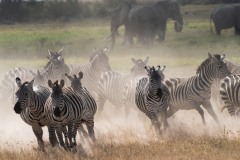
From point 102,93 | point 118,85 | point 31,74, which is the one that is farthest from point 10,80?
point 118,85

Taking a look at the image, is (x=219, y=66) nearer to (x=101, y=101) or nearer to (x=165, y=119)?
(x=165, y=119)

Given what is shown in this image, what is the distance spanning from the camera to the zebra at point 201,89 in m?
16.1

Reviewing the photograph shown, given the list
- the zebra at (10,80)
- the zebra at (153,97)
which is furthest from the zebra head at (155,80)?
the zebra at (10,80)

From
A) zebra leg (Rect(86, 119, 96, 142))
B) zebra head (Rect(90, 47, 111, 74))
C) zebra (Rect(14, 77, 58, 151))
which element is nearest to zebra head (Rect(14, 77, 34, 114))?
zebra (Rect(14, 77, 58, 151))

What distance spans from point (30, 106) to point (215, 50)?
23061 mm

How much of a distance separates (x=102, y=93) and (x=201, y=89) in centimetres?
373

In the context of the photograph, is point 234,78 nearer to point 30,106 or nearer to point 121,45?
point 30,106

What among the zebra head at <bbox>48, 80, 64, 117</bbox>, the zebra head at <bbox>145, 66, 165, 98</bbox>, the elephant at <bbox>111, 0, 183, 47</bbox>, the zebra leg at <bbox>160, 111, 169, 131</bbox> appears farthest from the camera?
the elephant at <bbox>111, 0, 183, 47</bbox>

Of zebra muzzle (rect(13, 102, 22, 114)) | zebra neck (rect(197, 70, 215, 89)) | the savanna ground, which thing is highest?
zebra neck (rect(197, 70, 215, 89))

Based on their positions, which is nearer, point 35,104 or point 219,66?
point 35,104

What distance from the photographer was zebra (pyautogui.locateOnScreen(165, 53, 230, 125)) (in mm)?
16109

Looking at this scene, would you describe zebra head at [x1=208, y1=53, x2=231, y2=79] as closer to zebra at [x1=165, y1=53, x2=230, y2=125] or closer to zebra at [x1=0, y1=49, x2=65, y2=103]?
zebra at [x1=165, y1=53, x2=230, y2=125]

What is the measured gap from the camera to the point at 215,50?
114 ft

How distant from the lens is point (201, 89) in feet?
53.3
